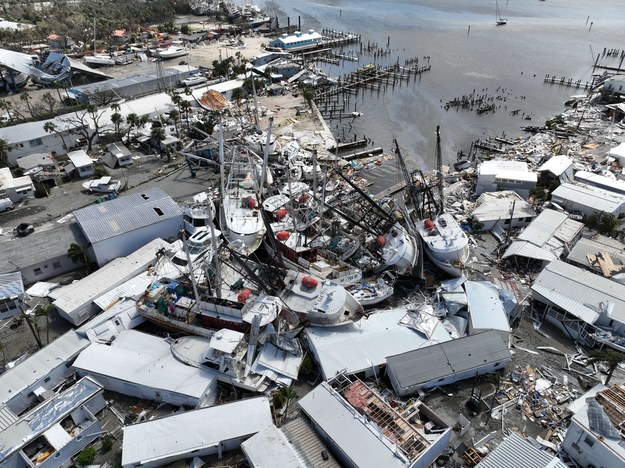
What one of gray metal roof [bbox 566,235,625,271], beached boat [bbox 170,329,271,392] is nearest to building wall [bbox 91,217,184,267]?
beached boat [bbox 170,329,271,392]

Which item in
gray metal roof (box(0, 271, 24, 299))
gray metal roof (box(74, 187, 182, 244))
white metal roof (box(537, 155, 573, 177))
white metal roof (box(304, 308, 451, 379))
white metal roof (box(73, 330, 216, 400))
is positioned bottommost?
white metal roof (box(73, 330, 216, 400))

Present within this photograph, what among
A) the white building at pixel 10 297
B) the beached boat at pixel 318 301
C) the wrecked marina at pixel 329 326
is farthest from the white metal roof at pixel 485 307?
the white building at pixel 10 297

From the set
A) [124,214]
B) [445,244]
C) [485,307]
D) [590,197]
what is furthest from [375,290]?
[590,197]

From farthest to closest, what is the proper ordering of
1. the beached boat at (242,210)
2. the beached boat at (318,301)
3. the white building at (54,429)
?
1. the beached boat at (242,210)
2. the beached boat at (318,301)
3. the white building at (54,429)

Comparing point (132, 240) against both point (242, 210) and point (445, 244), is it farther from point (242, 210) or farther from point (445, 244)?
point (445, 244)

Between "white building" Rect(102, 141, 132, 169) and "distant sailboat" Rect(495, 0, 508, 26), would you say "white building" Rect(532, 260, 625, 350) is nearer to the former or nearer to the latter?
"white building" Rect(102, 141, 132, 169)

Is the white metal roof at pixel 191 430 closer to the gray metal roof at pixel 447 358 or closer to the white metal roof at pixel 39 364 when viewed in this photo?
the white metal roof at pixel 39 364

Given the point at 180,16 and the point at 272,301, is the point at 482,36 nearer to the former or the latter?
the point at 180,16
